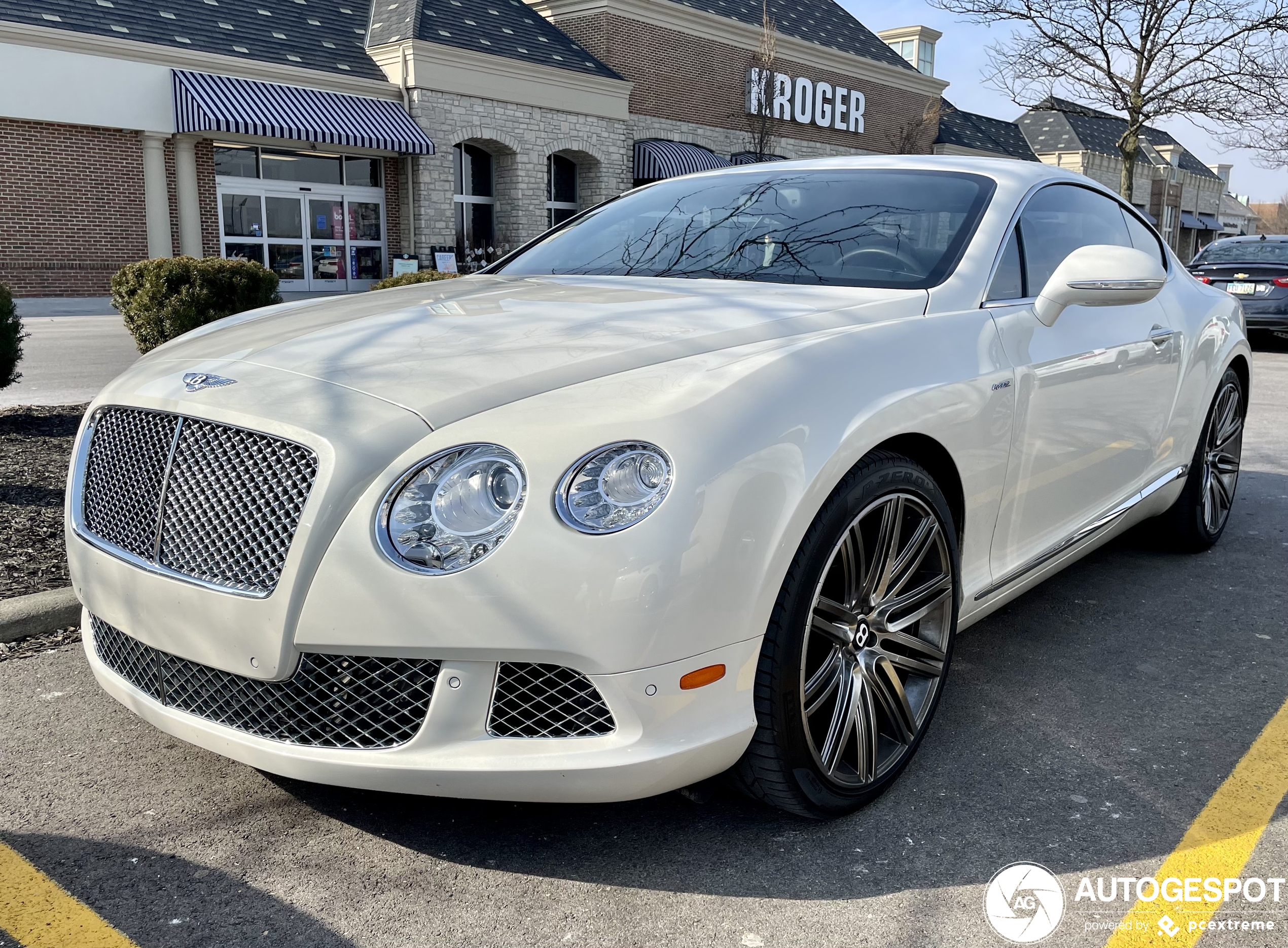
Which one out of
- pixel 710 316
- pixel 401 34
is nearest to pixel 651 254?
pixel 710 316

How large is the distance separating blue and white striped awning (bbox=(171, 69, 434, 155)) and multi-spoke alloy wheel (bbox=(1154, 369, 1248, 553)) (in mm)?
17795

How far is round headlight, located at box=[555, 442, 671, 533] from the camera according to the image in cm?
205

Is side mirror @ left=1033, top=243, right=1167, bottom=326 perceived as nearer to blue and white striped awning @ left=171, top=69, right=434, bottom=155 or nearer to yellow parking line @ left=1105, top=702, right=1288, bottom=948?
yellow parking line @ left=1105, top=702, right=1288, bottom=948

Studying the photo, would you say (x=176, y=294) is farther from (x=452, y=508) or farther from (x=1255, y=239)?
(x=1255, y=239)

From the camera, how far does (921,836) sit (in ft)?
8.28

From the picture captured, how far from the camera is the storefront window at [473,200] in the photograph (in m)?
24.2

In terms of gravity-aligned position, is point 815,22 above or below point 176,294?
above

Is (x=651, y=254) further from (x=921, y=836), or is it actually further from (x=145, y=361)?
(x=921, y=836)

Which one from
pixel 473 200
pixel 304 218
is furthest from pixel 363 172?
pixel 473 200

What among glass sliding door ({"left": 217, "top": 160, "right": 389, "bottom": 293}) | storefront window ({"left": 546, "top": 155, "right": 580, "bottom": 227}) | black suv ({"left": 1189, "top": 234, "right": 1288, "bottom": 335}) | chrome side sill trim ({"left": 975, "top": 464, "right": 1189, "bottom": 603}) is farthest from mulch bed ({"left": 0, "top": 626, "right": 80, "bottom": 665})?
storefront window ({"left": 546, "top": 155, "right": 580, "bottom": 227})

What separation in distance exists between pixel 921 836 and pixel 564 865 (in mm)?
812

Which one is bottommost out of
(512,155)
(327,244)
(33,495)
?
(33,495)

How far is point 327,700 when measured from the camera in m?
2.20

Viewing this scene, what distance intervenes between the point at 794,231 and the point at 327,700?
6.91 feet
